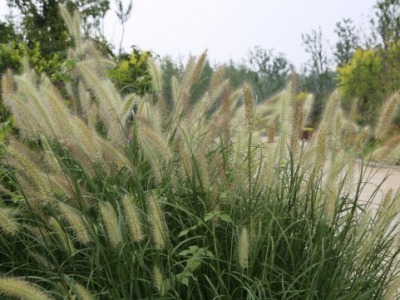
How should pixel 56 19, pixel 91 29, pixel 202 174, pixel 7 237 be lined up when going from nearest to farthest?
1. pixel 202 174
2. pixel 7 237
3. pixel 56 19
4. pixel 91 29

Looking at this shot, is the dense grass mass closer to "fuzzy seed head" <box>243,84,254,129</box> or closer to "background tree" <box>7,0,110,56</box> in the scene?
"fuzzy seed head" <box>243,84,254,129</box>

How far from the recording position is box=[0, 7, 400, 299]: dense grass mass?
2.36m

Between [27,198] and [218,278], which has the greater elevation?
[27,198]

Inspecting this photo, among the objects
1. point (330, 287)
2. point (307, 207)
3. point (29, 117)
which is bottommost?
point (330, 287)

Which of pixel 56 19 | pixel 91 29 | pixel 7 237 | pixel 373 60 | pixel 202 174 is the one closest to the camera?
pixel 202 174

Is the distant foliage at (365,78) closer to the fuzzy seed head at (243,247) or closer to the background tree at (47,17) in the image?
the background tree at (47,17)

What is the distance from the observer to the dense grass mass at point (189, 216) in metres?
2.36

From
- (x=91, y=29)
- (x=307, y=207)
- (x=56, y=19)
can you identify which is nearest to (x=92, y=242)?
(x=307, y=207)

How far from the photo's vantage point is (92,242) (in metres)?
2.53

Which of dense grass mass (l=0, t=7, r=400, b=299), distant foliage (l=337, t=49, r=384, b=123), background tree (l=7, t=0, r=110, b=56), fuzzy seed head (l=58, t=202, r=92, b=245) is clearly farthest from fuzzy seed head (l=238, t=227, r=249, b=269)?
distant foliage (l=337, t=49, r=384, b=123)

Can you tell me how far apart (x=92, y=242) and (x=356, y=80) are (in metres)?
16.5

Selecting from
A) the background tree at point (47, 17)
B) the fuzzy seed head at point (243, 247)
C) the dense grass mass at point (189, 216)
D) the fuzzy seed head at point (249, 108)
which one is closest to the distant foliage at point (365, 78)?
the background tree at point (47, 17)

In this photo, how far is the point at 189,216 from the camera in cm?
262

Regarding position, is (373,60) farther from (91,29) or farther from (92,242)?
(92,242)
